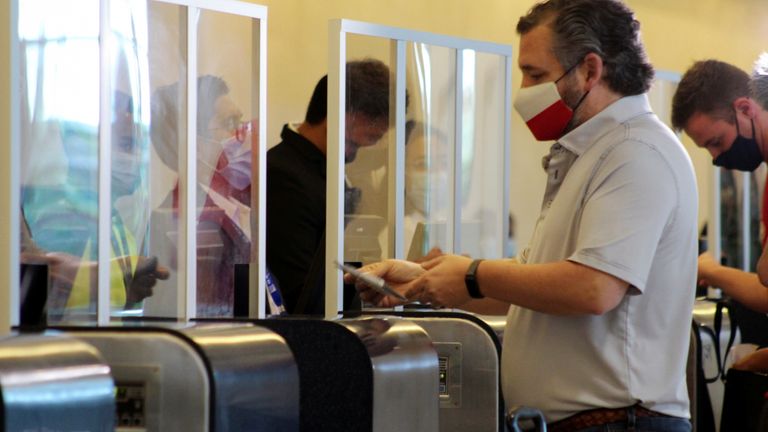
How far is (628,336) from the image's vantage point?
2107 mm

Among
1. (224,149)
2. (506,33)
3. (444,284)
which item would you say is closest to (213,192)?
(224,149)

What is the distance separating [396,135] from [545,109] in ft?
3.54

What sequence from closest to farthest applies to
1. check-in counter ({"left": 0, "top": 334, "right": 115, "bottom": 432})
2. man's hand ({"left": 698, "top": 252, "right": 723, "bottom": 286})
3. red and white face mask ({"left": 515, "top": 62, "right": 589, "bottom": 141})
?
check-in counter ({"left": 0, "top": 334, "right": 115, "bottom": 432})
red and white face mask ({"left": 515, "top": 62, "right": 589, "bottom": 141})
man's hand ({"left": 698, "top": 252, "right": 723, "bottom": 286})

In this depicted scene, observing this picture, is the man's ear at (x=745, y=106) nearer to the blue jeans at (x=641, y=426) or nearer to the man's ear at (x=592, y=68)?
the man's ear at (x=592, y=68)

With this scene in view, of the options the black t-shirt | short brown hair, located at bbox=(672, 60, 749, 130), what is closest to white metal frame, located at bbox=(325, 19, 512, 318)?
the black t-shirt

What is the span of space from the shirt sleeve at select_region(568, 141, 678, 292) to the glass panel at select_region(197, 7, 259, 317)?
3.69ft

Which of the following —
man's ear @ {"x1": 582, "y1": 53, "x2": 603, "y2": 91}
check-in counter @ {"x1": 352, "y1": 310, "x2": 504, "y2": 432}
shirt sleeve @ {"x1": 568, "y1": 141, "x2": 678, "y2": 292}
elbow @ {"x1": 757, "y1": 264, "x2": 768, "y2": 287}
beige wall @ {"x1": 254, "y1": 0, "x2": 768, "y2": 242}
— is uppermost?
beige wall @ {"x1": 254, "y1": 0, "x2": 768, "y2": 242}

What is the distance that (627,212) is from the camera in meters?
2.07

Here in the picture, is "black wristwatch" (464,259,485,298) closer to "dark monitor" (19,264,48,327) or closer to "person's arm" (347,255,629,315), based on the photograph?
"person's arm" (347,255,629,315)

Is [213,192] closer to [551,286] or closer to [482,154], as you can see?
[482,154]

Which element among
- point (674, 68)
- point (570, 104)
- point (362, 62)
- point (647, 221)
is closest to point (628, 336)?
point (647, 221)

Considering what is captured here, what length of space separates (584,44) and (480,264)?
443 mm

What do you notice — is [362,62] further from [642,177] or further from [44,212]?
[642,177]

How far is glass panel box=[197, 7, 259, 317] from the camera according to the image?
116 inches
